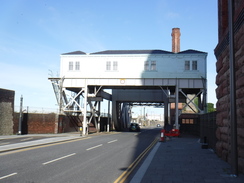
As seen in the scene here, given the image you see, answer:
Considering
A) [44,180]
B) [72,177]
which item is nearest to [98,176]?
[72,177]

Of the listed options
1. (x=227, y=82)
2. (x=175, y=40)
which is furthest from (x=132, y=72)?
(x=227, y=82)

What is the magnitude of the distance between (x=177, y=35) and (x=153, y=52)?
749 inches

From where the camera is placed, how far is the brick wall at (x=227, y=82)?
9.33 meters

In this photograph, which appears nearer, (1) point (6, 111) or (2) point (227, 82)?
(2) point (227, 82)

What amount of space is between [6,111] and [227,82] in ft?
87.6

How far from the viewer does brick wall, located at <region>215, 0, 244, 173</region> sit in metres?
9.33

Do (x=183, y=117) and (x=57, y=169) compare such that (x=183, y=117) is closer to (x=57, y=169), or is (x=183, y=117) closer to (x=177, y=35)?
(x=177, y=35)

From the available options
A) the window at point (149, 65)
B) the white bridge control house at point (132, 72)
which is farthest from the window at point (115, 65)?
the window at point (149, 65)

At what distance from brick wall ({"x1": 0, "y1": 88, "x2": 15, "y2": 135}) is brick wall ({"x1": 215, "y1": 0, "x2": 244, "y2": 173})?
2503 centimetres

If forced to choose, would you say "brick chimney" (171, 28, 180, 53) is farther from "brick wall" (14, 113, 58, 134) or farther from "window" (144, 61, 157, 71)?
"brick wall" (14, 113, 58, 134)

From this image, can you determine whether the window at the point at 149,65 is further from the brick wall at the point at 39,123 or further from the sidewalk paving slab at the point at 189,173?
the sidewalk paving slab at the point at 189,173

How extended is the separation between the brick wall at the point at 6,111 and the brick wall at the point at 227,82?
2503cm

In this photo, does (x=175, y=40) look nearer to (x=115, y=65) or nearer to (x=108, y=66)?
(x=115, y=65)

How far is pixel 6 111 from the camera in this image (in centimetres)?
3216
